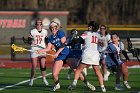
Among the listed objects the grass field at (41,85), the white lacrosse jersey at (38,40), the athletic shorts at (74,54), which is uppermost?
the white lacrosse jersey at (38,40)

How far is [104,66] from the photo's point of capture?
20.8 meters

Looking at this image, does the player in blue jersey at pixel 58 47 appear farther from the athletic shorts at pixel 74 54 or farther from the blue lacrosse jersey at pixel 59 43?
the athletic shorts at pixel 74 54

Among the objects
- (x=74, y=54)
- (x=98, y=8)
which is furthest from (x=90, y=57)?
(x=98, y=8)

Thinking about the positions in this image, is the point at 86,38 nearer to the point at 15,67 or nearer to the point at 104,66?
the point at 104,66

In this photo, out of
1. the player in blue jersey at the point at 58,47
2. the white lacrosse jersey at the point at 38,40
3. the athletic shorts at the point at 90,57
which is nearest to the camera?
the athletic shorts at the point at 90,57

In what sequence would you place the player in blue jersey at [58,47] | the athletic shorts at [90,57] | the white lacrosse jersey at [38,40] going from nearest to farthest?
the athletic shorts at [90,57]
the player in blue jersey at [58,47]
the white lacrosse jersey at [38,40]

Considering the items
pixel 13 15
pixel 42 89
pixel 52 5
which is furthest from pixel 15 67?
pixel 52 5

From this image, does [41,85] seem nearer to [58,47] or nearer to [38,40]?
[38,40]

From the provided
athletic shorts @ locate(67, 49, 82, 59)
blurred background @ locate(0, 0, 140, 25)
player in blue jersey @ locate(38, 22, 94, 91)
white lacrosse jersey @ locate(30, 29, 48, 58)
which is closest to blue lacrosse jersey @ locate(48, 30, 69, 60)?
player in blue jersey @ locate(38, 22, 94, 91)

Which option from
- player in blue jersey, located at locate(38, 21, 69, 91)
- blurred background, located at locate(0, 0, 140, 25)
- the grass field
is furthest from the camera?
blurred background, located at locate(0, 0, 140, 25)

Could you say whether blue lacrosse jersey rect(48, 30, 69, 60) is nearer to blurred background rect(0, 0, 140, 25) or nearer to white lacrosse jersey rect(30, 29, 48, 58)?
white lacrosse jersey rect(30, 29, 48, 58)

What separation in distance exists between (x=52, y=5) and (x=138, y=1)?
843cm

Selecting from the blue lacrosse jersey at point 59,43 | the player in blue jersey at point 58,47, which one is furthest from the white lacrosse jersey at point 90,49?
the blue lacrosse jersey at point 59,43

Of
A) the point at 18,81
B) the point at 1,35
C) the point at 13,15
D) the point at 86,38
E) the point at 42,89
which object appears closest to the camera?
the point at 86,38
